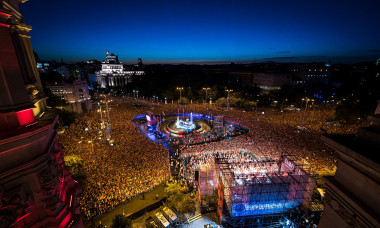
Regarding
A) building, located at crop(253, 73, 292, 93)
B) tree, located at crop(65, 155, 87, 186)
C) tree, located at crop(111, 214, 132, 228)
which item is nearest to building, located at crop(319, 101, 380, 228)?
tree, located at crop(111, 214, 132, 228)

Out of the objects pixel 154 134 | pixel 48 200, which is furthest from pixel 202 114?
pixel 48 200

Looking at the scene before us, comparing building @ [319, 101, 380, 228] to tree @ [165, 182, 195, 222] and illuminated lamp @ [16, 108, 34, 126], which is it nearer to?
illuminated lamp @ [16, 108, 34, 126]

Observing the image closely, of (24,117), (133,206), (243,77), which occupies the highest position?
(24,117)

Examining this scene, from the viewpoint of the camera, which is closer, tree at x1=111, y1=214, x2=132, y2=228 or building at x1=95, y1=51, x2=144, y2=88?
tree at x1=111, y1=214, x2=132, y2=228

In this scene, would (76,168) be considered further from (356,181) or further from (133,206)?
(356,181)

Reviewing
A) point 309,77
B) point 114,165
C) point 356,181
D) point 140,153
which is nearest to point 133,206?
point 114,165

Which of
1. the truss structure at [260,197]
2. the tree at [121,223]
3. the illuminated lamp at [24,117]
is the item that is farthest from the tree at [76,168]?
the illuminated lamp at [24,117]
